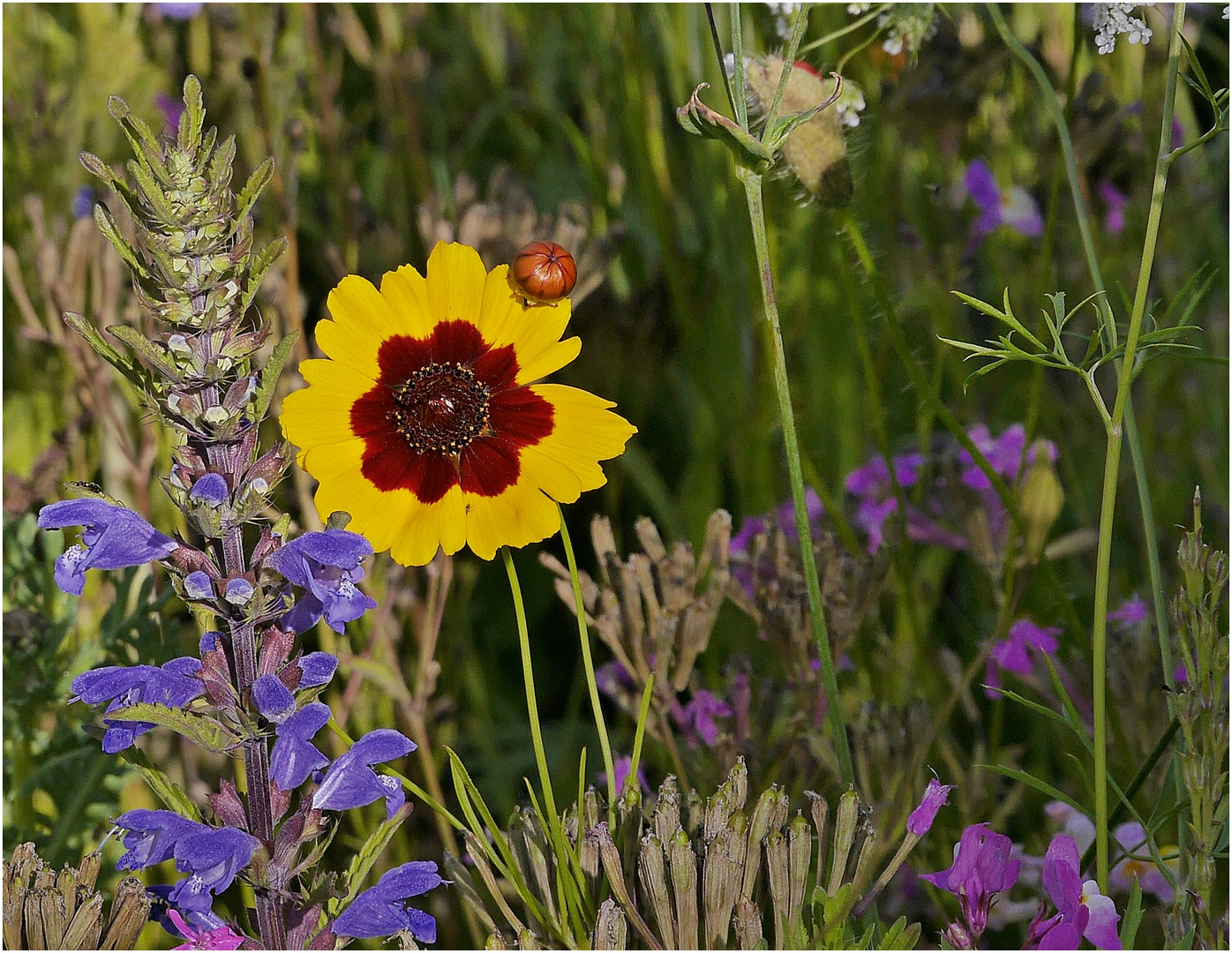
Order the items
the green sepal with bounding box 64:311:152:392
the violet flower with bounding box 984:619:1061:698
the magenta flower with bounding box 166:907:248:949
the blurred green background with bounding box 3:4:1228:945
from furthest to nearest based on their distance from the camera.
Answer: the blurred green background with bounding box 3:4:1228:945 < the violet flower with bounding box 984:619:1061:698 < the magenta flower with bounding box 166:907:248:949 < the green sepal with bounding box 64:311:152:392

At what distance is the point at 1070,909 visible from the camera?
66 cm

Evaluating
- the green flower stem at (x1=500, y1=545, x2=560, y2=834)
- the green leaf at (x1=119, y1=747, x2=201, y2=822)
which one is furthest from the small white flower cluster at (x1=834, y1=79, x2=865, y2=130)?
the green leaf at (x1=119, y1=747, x2=201, y2=822)

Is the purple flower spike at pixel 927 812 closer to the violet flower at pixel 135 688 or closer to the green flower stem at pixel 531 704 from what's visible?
the green flower stem at pixel 531 704

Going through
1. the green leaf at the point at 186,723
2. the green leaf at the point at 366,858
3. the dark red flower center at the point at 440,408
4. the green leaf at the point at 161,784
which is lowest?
the green leaf at the point at 366,858

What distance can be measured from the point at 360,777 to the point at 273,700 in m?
0.08

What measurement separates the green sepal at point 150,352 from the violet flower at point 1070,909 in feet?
1.91

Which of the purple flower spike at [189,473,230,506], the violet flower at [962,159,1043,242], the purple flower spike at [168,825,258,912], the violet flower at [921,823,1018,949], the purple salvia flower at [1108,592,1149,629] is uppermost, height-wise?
the violet flower at [962,159,1043,242]

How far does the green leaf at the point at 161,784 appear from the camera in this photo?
0.57 meters

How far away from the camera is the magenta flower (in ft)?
2.02

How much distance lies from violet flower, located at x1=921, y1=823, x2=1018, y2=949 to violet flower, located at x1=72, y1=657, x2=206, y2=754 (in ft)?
1.51

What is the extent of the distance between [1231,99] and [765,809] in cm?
51

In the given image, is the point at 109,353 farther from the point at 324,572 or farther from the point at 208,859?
the point at 208,859

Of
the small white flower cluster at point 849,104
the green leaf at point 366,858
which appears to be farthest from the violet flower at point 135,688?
the small white flower cluster at point 849,104

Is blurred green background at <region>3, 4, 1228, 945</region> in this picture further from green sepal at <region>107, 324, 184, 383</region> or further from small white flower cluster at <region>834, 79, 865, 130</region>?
green sepal at <region>107, 324, 184, 383</region>
